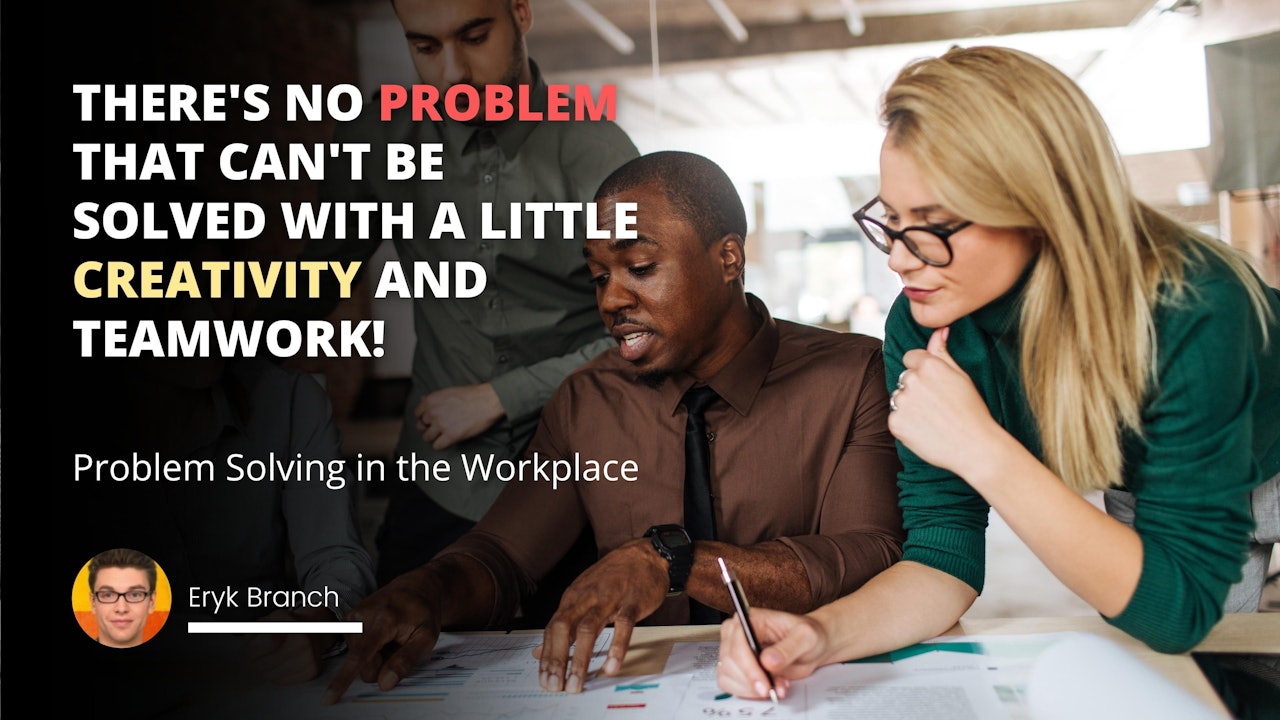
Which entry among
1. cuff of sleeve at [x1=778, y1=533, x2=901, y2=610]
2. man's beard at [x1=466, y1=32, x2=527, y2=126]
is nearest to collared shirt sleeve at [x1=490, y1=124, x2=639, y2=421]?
man's beard at [x1=466, y1=32, x2=527, y2=126]

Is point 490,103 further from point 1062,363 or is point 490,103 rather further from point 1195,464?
point 1195,464

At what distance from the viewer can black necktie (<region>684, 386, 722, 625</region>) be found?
1.71m

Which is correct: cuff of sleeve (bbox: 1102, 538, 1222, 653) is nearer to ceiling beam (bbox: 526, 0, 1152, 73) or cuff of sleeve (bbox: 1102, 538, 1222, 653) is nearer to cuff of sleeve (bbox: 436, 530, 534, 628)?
cuff of sleeve (bbox: 436, 530, 534, 628)

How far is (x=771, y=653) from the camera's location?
46.8 inches

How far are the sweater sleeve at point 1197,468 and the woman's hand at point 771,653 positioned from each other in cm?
39

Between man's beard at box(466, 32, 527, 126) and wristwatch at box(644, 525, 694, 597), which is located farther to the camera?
man's beard at box(466, 32, 527, 126)

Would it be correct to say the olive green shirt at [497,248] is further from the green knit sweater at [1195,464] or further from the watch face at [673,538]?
the green knit sweater at [1195,464]

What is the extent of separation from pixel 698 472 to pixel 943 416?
543 mm

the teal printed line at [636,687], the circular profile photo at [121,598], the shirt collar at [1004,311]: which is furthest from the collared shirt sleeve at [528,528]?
the shirt collar at [1004,311]

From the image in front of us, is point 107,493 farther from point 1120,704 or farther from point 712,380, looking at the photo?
point 1120,704

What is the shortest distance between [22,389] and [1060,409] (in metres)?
1.89

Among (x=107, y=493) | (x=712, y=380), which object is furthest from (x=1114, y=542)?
(x=107, y=493)

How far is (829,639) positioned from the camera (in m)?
1.26

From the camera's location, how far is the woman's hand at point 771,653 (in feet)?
3.87
